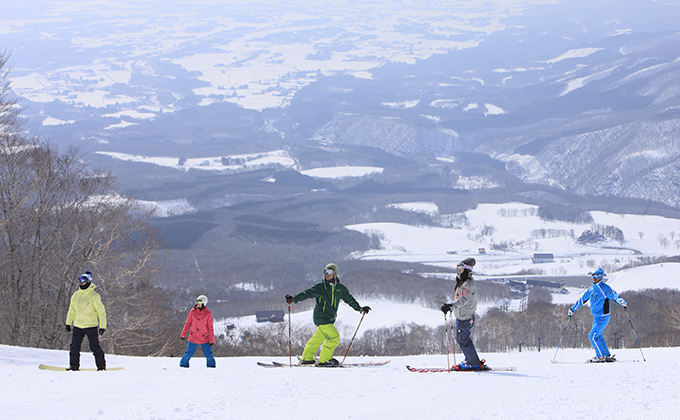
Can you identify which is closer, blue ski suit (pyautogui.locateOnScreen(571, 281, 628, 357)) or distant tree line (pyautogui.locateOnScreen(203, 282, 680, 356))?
blue ski suit (pyautogui.locateOnScreen(571, 281, 628, 357))

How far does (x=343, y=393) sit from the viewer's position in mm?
9703

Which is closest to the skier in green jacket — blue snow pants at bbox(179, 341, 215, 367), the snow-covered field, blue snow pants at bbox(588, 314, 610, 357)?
the snow-covered field

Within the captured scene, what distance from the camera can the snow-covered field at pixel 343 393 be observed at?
8281 millimetres

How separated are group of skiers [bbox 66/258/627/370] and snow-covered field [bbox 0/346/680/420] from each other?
621mm

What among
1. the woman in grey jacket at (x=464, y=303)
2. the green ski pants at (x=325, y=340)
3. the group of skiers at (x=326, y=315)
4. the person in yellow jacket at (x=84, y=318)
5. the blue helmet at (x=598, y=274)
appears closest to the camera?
the woman in grey jacket at (x=464, y=303)

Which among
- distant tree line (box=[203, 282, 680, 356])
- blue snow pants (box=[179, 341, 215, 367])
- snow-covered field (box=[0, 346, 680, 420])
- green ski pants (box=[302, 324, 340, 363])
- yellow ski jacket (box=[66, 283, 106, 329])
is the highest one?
yellow ski jacket (box=[66, 283, 106, 329])

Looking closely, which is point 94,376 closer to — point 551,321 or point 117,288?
point 117,288

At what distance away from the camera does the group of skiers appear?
439 inches

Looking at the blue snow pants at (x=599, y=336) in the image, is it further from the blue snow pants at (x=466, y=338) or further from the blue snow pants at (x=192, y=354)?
the blue snow pants at (x=192, y=354)

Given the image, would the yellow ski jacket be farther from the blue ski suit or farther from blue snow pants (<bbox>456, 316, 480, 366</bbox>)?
the blue ski suit

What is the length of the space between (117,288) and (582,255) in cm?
10699

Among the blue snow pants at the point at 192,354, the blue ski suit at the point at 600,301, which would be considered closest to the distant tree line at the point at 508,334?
the blue snow pants at the point at 192,354

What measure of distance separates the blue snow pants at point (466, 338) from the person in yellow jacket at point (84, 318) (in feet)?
23.6

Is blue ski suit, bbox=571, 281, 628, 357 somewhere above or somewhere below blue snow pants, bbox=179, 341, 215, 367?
above
